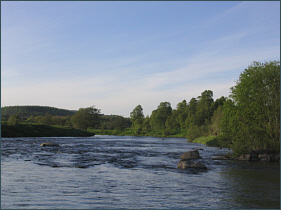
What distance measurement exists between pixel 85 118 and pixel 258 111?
11601cm

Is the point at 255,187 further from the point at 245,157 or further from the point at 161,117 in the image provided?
the point at 161,117

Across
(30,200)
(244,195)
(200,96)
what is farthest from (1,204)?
(200,96)

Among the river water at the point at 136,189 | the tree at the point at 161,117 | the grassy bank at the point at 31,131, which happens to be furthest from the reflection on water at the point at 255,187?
the tree at the point at 161,117

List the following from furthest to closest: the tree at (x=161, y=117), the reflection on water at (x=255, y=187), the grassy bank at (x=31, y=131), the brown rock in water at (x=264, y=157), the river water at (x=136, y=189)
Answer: the tree at (x=161, y=117)
the grassy bank at (x=31, y=131)
the brown rock in water at (x=264, y=157)
the reflection on water at (x=255, y=187)
the river water at (x=136, y=189)

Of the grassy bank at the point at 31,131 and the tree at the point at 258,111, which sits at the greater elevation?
the tree at the point at 258,111

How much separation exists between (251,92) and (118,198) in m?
24.9

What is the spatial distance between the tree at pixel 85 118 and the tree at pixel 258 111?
373 ft

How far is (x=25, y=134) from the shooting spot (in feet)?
257

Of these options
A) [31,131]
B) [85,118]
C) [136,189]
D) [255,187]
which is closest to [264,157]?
[255,187]

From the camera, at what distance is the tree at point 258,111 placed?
30281mm

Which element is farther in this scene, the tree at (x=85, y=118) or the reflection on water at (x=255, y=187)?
the tree at (x=85, y=118)

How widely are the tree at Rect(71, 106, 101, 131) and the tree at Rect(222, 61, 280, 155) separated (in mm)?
113680

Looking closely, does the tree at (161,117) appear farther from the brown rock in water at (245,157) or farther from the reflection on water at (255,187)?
the reflection on water at (255,187)

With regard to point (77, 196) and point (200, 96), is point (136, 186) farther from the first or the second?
point (200, 96)
